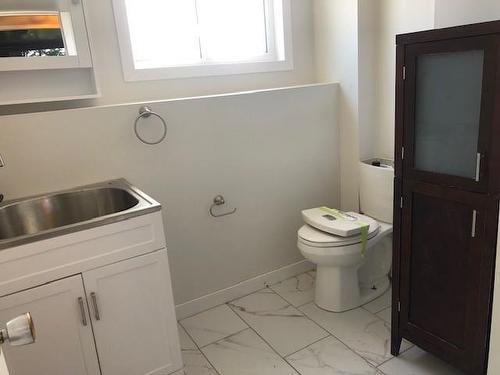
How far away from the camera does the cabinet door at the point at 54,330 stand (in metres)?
1.49

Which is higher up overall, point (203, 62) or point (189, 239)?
point (203, 62)

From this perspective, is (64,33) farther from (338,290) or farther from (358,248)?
(338,290)

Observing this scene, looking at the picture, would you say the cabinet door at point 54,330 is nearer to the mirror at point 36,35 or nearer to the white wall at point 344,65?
the mirror at point 36,35

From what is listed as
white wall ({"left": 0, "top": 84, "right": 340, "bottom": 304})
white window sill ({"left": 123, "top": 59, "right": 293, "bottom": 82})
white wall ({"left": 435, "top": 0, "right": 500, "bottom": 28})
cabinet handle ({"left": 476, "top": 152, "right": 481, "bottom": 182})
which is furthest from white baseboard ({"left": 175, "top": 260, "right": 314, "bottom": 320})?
white wall ({"left": 435, "top": 0, "right": 500, "bottom": 28})

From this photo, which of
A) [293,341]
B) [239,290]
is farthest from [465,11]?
[239,290]

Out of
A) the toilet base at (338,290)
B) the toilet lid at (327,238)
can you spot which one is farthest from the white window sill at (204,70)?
the toilet base at (338,290)

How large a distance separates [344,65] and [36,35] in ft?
5.77

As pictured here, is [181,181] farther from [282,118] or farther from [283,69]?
[283,69]

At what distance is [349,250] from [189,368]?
103cm

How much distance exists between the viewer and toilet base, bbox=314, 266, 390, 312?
238 cm

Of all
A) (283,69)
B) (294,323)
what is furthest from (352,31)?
(294,323)

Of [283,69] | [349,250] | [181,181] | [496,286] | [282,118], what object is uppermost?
[283,69]

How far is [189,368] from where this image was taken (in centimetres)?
206

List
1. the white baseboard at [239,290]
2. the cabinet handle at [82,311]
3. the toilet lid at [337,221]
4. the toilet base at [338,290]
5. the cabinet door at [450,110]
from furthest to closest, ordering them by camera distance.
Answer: the white baseboard at [239,290]
the toilet base at [338,290]
the toilet lid at [337,221]
the cabinet handle at [82,311]
the cabinet door at [450,110]
